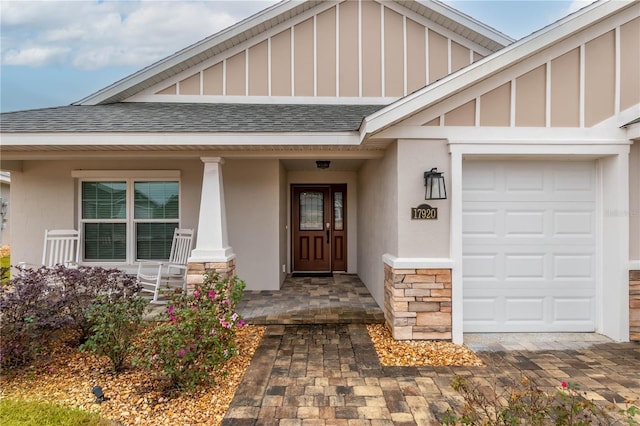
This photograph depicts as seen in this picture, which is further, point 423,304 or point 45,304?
point 423,304

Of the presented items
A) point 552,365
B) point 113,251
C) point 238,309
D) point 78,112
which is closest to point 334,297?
point 238,309

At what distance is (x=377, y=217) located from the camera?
580cm

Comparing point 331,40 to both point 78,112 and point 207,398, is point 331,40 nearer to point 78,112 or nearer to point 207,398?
point 78,112

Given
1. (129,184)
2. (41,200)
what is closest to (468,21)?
(129,184)

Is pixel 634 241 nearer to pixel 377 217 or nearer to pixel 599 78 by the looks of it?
pixel 599 78

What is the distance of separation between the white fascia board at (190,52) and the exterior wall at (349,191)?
3.08 metres

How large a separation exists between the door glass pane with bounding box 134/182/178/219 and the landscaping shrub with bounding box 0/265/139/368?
7.29 feet

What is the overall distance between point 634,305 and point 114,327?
596 cm

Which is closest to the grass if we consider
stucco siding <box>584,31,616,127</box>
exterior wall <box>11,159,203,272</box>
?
exterior wall <box>11,159,203,272</box>

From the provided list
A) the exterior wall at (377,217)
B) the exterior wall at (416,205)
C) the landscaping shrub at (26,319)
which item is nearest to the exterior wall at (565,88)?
the exterior wall at (416,205)

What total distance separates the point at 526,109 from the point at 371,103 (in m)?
2.82

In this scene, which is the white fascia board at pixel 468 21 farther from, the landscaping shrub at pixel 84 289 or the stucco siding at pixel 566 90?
the landscaping shrub at pixel 84 289

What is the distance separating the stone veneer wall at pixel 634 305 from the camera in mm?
4277

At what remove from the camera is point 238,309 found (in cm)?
521
